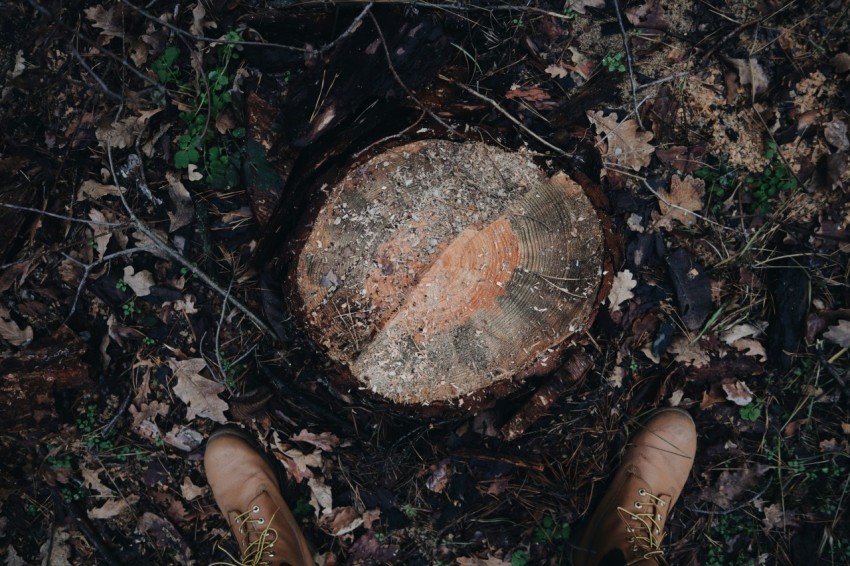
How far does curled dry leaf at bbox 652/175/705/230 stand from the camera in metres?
2.78

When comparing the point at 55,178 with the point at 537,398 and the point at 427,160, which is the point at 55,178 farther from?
the point at 537,398

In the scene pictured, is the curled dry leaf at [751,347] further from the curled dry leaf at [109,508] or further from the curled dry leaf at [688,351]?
the curled dry leaf at [109,508]

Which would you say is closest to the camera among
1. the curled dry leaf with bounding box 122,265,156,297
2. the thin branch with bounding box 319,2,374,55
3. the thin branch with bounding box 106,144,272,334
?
the thin branch with bounding box 319,2,374,55

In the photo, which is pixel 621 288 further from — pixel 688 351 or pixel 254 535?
pixel 254 535

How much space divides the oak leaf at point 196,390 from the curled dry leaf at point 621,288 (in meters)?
2.36

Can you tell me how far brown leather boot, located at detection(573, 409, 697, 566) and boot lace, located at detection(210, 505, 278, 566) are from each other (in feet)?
5.99

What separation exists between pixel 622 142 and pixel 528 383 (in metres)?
1.48

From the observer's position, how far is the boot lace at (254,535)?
110 inches

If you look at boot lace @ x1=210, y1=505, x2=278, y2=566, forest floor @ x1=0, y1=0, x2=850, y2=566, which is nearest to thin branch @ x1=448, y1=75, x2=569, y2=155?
forest floor @ x1=0, y1=0, x2=850, y2=566

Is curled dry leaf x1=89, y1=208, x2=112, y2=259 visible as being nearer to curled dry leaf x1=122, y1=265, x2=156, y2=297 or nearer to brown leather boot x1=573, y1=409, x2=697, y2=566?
curled dry leaf x1=122, y1=265, x2=156, y2=297

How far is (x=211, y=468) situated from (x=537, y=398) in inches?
77.9

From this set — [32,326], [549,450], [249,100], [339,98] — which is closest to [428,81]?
[339,98]

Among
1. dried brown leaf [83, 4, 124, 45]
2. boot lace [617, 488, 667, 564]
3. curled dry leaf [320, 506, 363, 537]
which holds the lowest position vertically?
boot lace [617, 488, 667, 564]

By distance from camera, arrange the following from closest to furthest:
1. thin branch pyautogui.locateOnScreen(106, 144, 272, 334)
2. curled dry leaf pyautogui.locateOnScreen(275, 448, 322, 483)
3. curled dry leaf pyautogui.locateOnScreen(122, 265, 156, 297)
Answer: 1. thin branch pyautogui.locateOnScreen(106, 144, 272, 334)
2. curled dry leaf pyautogui.locateOnScreen(122, 265, 156, 297)
3. curled dry leaf pyautogui.locateOnScreen(275, 448, 322, 483)
